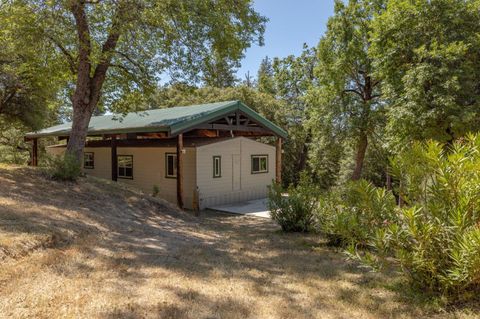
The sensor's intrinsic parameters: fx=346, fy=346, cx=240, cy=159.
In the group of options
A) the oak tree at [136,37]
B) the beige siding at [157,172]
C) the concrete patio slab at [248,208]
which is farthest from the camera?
the beige siding at [157,172]

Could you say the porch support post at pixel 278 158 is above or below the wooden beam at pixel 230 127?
below

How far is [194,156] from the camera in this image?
13.2 meters

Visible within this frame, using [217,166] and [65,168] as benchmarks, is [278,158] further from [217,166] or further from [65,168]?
[65,168]

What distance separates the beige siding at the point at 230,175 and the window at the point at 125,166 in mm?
4010

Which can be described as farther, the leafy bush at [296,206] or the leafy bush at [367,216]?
the leafy bush at [296,206]

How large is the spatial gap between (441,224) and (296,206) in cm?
456

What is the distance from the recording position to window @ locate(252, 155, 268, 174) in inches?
634

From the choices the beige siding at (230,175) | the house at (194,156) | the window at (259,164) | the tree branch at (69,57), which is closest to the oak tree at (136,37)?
the tree branch at (69,57)

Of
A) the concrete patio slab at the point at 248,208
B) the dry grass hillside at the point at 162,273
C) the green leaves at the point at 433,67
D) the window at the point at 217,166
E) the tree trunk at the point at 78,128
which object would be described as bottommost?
the concrete patio slab at the point at 248,208

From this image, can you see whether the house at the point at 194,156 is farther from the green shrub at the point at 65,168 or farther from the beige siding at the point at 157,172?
the green shrub at the point at 65,168

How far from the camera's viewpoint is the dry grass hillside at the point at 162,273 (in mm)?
3682

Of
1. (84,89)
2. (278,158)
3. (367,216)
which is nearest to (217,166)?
(278,158)

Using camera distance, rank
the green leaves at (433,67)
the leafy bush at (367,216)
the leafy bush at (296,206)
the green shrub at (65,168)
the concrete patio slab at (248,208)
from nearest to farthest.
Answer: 1. the leafy bush at (367,216)
2. the leafy bush at (296,206)
3. the green shrub at (65,168)
4. the green leaves at (433,67)
5. the concrete patio slab at (248,208)

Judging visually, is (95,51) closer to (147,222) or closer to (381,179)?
(147,222)
